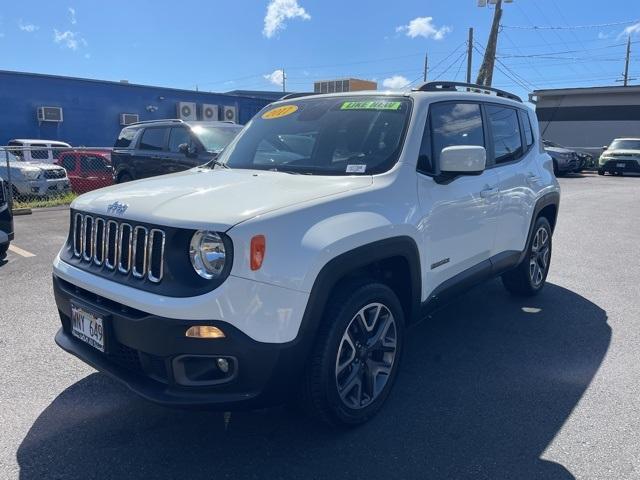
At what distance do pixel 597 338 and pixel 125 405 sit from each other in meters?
3.54

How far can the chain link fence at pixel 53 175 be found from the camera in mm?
12180

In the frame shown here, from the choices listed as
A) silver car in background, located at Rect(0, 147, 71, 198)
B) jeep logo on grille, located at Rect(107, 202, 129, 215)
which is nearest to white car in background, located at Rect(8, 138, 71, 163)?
silver car in background, located at Rect(0, 147, 71, 198)

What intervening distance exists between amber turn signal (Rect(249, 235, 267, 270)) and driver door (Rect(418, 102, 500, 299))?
123 cm

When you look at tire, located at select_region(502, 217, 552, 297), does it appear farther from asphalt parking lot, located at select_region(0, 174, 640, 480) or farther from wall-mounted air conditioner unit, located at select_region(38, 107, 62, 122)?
wall-mounted air conditioner unit, located at select_region(38, 107, 62, 122)

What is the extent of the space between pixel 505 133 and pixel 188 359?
344 cm

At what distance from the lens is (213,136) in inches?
368

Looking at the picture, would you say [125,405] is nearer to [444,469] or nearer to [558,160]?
[444,469]

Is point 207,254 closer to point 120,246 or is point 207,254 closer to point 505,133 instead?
point 120,246

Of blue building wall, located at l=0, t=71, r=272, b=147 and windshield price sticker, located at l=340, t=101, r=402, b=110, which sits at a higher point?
blue building wall, located at l=0, t=71, r=272, b=147

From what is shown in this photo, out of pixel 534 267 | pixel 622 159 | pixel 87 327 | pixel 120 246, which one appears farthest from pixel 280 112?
pixel 622 159

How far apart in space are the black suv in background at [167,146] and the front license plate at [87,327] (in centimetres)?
575

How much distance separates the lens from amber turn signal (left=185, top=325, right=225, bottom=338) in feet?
7.80

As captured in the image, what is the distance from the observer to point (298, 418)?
3.08 metres

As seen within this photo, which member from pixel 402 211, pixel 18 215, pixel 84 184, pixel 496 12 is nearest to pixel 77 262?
pixel 402 211
